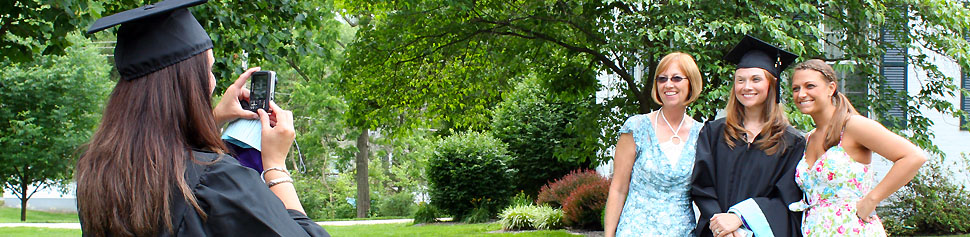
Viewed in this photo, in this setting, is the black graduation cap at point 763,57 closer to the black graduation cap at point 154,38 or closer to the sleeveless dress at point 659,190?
the sleeveless dress at point 659,190

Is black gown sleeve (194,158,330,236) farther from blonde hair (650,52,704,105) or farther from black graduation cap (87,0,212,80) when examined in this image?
blonde hair (650,52,704,105)

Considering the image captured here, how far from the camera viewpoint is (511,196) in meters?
20.9

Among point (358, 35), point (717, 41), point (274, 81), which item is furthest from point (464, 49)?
point (274, 81)

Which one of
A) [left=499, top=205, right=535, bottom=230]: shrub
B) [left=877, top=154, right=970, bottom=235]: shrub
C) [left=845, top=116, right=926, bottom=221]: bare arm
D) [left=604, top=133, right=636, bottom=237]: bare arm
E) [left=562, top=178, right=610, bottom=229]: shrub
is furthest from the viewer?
[left=499, top=205, right=535, bottom=230]: shrub

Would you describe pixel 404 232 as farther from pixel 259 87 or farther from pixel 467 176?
pixel 259 87

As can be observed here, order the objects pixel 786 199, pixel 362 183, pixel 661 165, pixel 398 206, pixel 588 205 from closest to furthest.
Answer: pixel 786 199 < pixel 661 165 < pixel 588 205 < pixel 398 206 < pixel 362 183

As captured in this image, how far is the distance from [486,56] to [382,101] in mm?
2001

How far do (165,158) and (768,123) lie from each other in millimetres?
3026

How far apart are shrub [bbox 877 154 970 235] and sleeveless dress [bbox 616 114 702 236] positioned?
10.8 meters

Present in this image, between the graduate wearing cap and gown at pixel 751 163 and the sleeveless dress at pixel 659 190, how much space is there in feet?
0.37

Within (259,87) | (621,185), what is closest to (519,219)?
(621,185)

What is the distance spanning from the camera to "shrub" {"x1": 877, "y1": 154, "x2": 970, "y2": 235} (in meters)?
13.4

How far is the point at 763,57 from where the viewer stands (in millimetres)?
4219

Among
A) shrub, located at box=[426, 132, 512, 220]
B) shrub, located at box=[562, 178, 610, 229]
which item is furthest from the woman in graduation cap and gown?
shrub, located at box=[426, 132, 512, 220]
